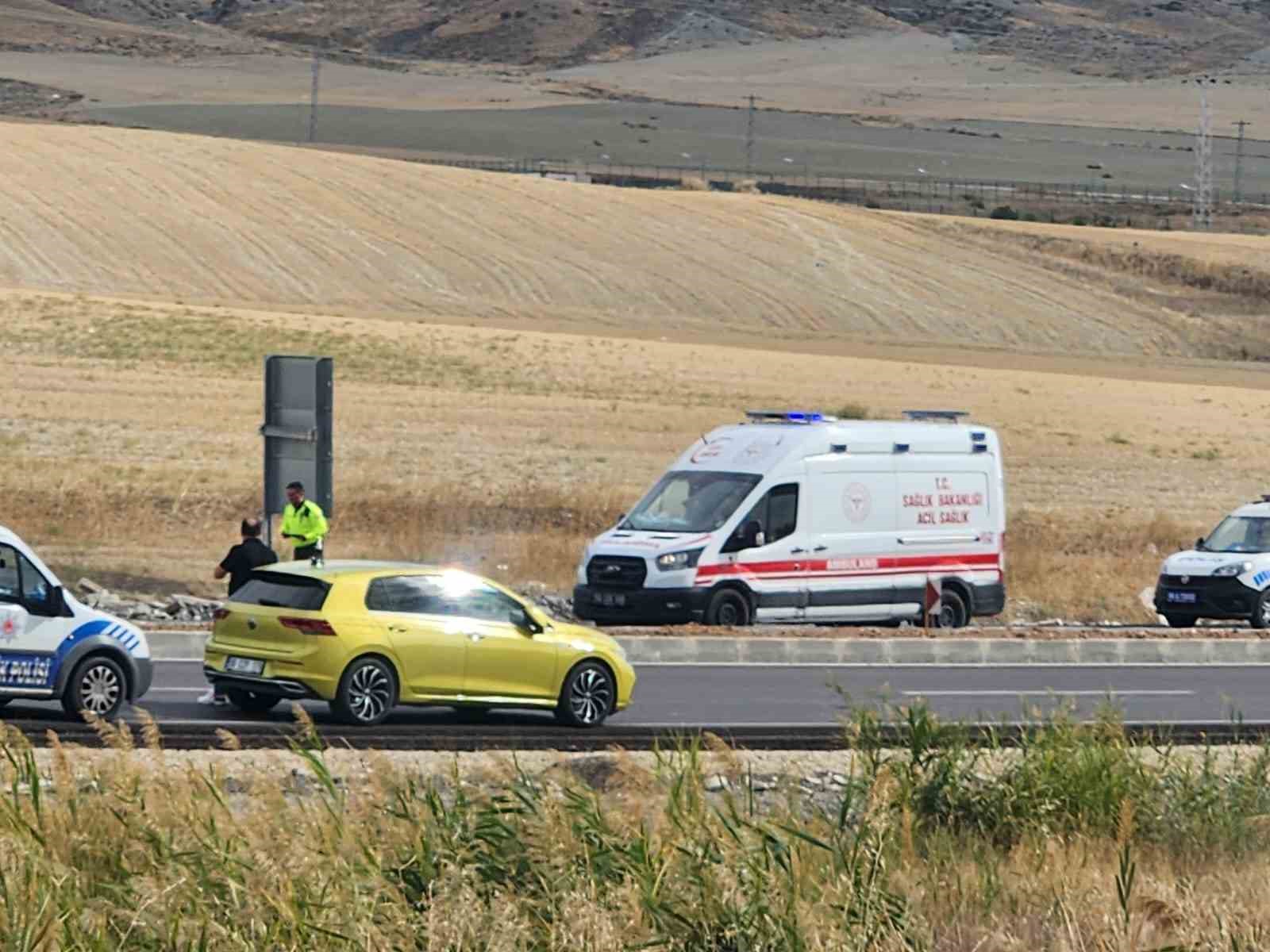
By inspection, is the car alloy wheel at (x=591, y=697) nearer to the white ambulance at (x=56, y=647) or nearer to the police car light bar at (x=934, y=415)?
the white ambulance at (x=56, y=647)

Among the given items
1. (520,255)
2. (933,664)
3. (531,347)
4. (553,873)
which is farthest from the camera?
(520,255)

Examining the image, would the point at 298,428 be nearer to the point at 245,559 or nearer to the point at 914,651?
the point at 245,559

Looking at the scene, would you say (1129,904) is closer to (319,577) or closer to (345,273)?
(319,577)

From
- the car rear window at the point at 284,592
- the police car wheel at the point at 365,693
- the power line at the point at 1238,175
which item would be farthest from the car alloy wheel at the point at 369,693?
the power line at the point at 1238,175

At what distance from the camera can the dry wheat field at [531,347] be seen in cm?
3716

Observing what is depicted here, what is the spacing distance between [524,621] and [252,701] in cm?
220

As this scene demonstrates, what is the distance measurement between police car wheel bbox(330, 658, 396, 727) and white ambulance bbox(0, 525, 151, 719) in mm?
1493

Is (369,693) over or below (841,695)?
below

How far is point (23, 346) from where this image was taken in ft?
160

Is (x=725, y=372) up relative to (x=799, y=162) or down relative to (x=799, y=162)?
down

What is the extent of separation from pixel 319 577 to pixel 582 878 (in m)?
9.15

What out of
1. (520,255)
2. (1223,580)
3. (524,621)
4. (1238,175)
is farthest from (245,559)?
(1238,175)

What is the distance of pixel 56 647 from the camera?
675 inches

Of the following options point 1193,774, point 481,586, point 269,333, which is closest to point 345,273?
point 269,333
